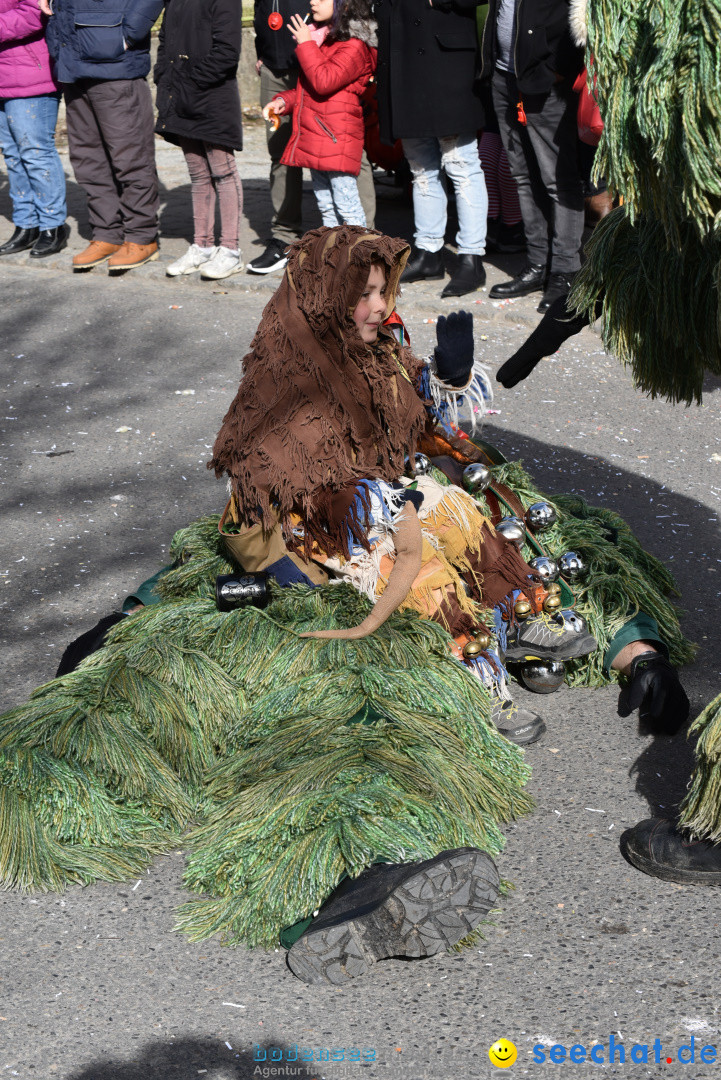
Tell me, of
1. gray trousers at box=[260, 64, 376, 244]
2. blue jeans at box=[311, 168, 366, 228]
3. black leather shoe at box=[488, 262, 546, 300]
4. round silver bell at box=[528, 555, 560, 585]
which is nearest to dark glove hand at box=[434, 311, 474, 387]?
round silver bell at box=[528, 555, 560, 585]

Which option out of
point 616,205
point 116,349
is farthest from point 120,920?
point 116,349

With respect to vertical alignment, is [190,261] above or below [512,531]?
below

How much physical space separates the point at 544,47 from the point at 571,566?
3680mm

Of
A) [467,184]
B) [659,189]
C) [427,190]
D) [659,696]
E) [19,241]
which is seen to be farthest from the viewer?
[19,241]

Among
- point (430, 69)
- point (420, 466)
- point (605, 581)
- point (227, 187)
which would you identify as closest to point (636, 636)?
point (605, 581)

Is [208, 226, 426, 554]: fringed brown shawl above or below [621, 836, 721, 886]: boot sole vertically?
above

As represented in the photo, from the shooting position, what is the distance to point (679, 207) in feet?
7.41

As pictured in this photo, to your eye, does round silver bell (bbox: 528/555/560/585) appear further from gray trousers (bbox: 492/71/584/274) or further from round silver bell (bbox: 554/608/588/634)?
gray trousers (bbox: 492/71/584/274)

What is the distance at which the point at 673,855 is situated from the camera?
8.33 feet

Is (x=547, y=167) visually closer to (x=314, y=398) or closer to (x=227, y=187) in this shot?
(x=227, y=187)

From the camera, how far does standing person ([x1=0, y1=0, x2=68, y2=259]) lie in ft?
24.3

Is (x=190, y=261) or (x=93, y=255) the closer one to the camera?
(x=190, y=261)

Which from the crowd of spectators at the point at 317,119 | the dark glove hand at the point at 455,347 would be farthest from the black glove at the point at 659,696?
the crowd of spectators at the point at 317,119

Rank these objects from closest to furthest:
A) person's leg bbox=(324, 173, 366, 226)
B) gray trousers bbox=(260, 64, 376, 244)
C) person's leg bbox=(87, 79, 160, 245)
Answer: person's leg bbox=(324, 173, 366, 226) → person's leg bbox=(87, 79, 160, 245) → gray trousers bbox=(260, 64, 376, 244)
